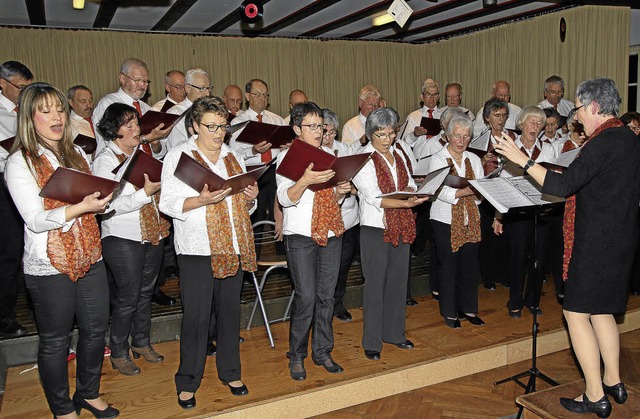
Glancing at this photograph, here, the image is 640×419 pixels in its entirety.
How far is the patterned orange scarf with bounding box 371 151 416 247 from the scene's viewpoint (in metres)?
3.51

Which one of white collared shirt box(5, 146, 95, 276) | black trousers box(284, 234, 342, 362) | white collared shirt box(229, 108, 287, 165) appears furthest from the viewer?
white collared shirt box(229, 108, 287, 165)

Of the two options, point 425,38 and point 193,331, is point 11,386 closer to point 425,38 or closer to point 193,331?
point 193,331

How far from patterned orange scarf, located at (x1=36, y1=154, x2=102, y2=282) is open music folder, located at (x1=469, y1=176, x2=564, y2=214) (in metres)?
1.91

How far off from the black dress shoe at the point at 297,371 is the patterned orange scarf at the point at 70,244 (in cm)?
134

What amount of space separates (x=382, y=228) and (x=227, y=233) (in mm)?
1085

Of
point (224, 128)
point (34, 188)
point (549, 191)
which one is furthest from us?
point (224, 128)

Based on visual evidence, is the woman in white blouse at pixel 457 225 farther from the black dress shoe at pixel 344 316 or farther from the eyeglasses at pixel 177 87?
the eyeglasses at pixel 177 87

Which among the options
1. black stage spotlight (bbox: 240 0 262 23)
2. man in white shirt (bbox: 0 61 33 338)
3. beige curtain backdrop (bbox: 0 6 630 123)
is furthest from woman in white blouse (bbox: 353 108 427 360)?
beige curtain backdrop (bbox: 0 6 630 123)

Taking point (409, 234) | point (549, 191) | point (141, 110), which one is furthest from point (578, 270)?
point (141, 110)

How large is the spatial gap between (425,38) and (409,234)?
7.69 m

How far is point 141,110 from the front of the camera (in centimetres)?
421

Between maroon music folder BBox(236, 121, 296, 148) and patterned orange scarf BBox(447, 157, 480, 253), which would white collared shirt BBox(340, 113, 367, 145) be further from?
patterned orange scarf BBox(447, 157, 480, 253)

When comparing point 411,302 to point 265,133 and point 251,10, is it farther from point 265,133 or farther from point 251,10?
point 251,10

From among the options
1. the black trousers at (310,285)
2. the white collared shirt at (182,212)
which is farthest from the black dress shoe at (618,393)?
the white collared shirt at (182,212)
